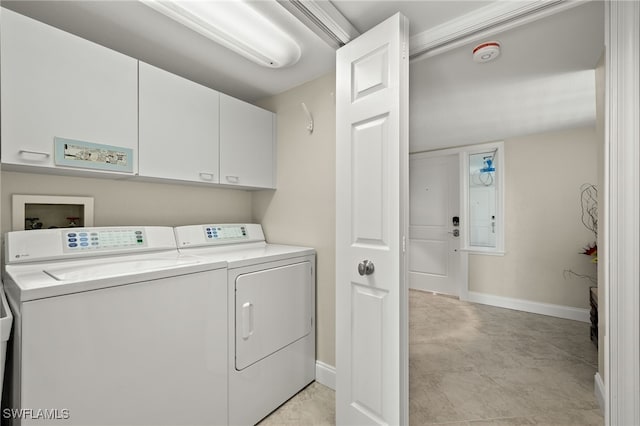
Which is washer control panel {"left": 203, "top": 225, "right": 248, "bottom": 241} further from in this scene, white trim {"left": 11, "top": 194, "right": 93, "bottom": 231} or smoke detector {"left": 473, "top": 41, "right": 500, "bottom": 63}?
smoke detector {"left": 473, "top": 41, "right": 500, "bottom": 63}

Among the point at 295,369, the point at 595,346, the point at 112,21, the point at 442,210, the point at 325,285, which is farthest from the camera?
the point at 442,210

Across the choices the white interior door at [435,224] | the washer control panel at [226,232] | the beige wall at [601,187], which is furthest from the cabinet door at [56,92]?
the white interior door at [435,224]

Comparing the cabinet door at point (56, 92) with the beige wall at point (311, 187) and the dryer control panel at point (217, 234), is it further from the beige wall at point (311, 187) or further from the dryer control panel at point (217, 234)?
the beige wall at point (311, 187)

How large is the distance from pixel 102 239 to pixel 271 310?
1057 millimetres

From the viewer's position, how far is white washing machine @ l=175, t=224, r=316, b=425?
5.34 ft

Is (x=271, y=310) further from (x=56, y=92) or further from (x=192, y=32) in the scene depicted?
(x=192, y=32)

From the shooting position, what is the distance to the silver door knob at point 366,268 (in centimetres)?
150

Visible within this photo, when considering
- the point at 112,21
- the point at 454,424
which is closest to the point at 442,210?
the point at 454,424

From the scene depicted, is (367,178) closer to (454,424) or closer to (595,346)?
(454,424)

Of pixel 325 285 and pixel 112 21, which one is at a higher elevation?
pixel 112 21

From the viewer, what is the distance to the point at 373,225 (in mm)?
1519

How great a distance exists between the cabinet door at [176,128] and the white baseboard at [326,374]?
1585 millimetres

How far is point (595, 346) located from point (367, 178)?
9.79 ft

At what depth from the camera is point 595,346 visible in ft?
8.87
